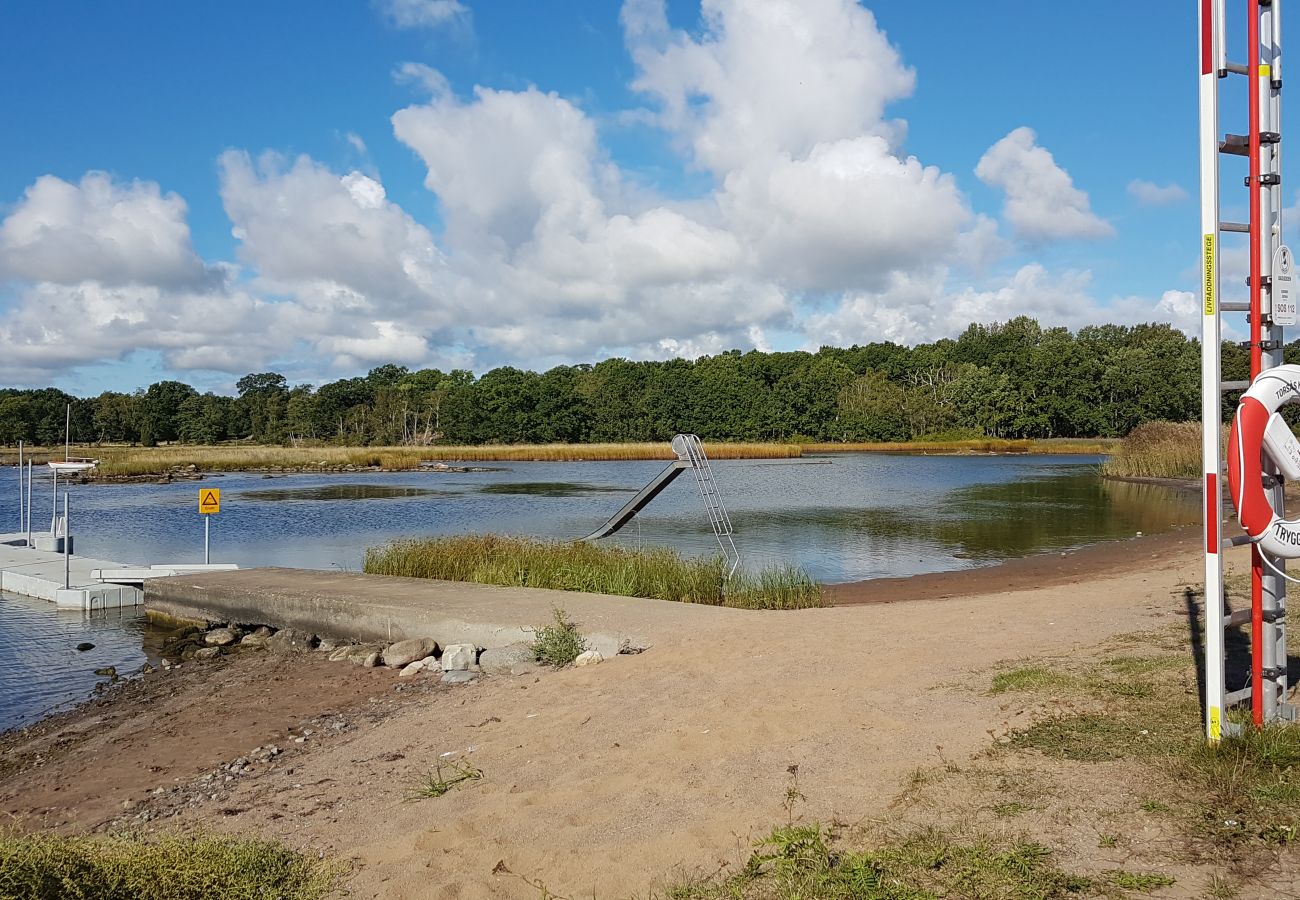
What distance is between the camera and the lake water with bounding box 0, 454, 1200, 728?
43.7 feet

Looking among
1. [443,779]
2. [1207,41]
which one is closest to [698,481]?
[443,779]

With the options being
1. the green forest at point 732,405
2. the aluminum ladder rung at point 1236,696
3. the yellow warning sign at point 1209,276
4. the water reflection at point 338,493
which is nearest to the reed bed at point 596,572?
the aluminum ladder rung at point 1236,696

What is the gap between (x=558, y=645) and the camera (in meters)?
8.70

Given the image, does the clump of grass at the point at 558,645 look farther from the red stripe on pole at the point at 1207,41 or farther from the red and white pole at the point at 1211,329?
the red stripe on pole at the point at 1207,41

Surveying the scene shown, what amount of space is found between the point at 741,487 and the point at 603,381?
6012 cm

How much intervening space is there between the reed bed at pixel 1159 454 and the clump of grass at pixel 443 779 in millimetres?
39949

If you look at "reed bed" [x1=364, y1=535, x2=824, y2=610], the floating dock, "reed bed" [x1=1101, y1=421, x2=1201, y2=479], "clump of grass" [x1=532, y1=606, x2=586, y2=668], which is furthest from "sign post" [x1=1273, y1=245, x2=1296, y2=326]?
"reed bed" [x1=1101, y1=421, x2=1201, y2=479]

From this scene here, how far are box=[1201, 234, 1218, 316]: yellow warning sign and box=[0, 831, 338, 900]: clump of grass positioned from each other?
15.8ft

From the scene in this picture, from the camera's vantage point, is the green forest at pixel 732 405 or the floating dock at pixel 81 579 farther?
the green forest at pixel 732 405

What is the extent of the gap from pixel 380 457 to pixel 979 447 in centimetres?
4678

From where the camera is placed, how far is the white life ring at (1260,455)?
4258 millimetres

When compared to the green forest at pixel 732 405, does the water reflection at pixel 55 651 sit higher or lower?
lower

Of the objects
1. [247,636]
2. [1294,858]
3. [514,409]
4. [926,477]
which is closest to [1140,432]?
[926,477]

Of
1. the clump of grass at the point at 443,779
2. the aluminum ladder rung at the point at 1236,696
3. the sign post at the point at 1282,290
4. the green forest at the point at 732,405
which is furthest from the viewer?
the green forest at the point at 732,405
